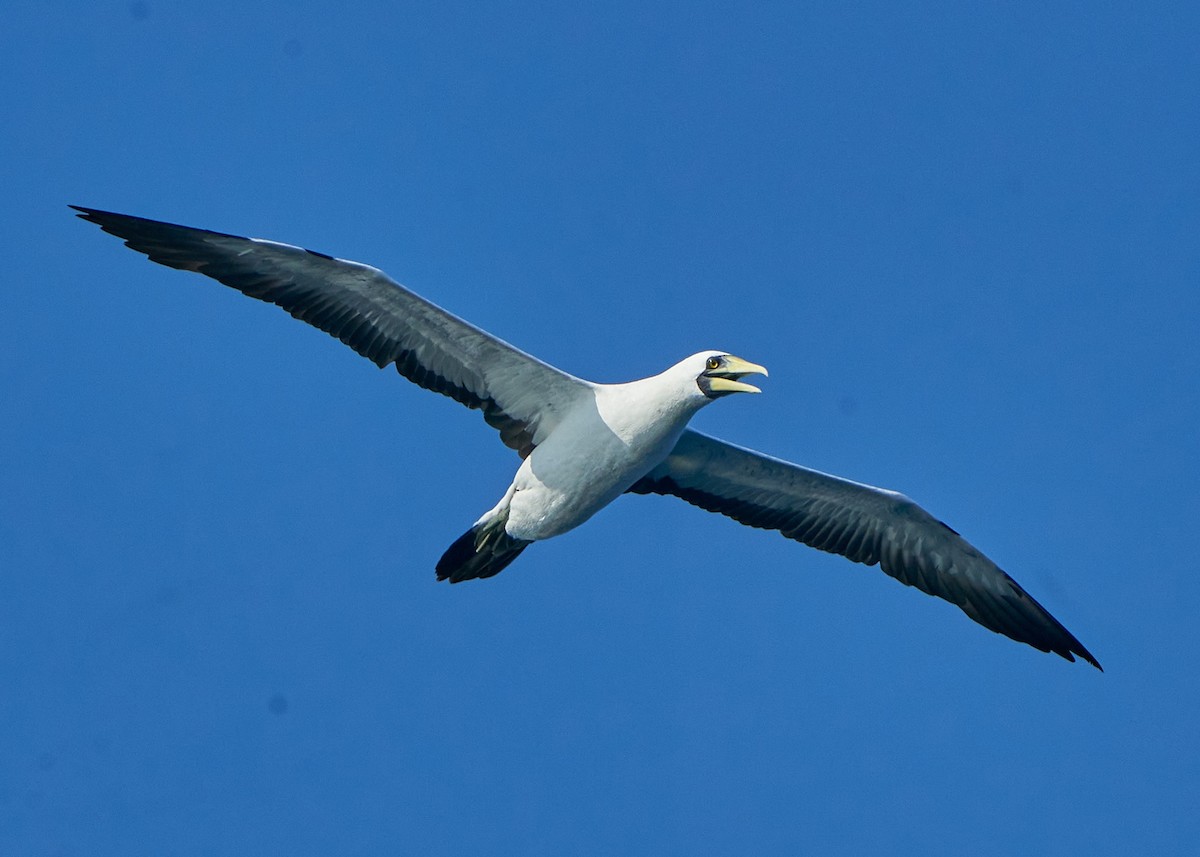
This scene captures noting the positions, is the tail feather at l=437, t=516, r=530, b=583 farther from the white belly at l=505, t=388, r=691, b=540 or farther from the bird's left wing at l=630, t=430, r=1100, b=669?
the bird's left wing at l=630, t=430, r=1100, b=669

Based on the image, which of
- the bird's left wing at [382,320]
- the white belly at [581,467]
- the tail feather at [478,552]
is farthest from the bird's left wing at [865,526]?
the tail feather at [478,552]

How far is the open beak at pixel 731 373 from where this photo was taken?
16.9m

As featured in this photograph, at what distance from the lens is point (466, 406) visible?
18281 millimetres

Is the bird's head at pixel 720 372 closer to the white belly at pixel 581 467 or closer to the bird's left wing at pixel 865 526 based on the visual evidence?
the white belly at pixel 581 467

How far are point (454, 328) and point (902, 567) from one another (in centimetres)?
658

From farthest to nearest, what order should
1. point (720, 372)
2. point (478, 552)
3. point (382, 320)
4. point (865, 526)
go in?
point (865, 526) → point (478, 552) → point (382, 320) → point (720, 372)

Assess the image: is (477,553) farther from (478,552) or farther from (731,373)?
(731,373)

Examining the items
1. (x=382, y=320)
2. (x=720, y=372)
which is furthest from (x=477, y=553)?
(x=720, y=372)

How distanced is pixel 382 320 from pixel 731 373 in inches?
157

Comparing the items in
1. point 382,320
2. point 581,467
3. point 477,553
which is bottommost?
point 477,553

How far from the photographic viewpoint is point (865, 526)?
19781 millimetres

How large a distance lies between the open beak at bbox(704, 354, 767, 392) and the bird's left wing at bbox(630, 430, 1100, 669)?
1.99 meters

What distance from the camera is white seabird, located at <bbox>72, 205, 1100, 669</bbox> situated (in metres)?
17.2

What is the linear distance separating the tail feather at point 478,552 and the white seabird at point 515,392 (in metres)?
0.01
